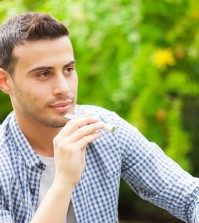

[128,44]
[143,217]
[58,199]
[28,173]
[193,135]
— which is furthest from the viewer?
[143,217]

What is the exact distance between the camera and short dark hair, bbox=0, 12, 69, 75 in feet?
8.96

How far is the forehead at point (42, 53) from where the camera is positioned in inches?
106

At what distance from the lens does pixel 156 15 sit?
457 cm

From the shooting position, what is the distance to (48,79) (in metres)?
2.70

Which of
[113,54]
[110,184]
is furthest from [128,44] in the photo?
[110,184]

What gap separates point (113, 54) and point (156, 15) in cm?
37

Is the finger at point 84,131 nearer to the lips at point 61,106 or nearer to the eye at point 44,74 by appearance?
the lips at point 61,106

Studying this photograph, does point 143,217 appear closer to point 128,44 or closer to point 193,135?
point 193,135

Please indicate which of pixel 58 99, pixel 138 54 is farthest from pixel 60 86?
pixel 138 54

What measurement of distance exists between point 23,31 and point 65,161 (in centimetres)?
55

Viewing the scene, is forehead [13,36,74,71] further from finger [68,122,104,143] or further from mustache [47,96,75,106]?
finger [68,122,104,143]

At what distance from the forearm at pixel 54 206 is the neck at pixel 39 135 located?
340 millimetres

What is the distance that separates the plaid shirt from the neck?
1.2 inches

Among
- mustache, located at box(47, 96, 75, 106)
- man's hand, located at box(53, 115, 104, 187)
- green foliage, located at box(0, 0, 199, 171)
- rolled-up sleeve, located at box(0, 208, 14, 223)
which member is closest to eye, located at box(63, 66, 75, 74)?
mustache, located at box(47, 96, 75, 106)
